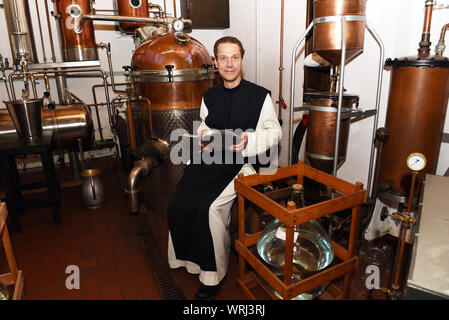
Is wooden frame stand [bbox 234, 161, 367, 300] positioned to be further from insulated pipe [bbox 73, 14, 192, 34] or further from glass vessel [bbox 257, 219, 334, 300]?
insulated pipe [bbox 73, 14, 192, 34]

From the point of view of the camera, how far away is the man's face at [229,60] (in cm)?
218

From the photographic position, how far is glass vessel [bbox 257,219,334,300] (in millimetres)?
1724

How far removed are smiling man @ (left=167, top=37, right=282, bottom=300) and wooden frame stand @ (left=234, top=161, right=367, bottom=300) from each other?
0.73 ft

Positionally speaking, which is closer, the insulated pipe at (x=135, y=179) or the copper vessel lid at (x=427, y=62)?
the copper vessel lid at (x=427, y=62)

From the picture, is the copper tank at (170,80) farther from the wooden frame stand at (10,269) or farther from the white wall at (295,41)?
the wooden frame stand at (10,269)

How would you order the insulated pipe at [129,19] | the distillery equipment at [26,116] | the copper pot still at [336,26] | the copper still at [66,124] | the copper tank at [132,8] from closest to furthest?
the copper pot still at [336,26]
the distillery equipment at [26,116]
the insulated pipe at [129,19]
the copper still at [66,124]
the copper tank at [132,8]

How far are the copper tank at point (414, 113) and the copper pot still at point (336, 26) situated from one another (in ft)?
1.01

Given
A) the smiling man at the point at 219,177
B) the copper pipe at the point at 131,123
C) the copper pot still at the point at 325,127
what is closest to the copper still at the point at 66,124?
the copper pipe at the point at 131,123

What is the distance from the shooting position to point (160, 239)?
2.90 m

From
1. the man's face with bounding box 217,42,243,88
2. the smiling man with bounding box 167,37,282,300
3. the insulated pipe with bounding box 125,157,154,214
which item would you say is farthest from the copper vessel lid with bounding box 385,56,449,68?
the insulated pipe with bounding box 125,157,154,214

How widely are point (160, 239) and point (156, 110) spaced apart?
1259mm

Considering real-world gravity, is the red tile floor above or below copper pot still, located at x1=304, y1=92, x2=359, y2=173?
below

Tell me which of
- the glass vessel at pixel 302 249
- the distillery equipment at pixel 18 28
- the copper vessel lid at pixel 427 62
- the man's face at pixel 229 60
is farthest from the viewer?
the distillery equipment at pixel 18 28
